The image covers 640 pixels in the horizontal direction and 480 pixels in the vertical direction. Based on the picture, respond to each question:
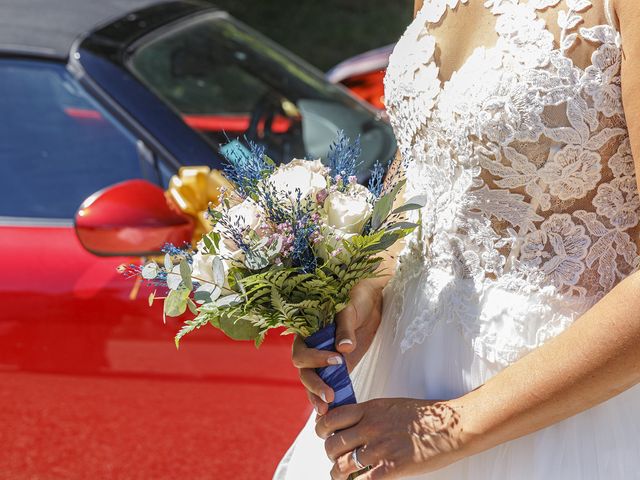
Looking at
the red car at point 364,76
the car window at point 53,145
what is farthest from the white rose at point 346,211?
the red car at point 364,76

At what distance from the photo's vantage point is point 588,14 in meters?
1.29

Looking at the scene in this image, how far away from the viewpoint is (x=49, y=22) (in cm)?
295

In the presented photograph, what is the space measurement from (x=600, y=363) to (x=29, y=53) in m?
2.15

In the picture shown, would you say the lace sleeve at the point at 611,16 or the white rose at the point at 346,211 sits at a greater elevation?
the lace sleeve at the point at 611,16

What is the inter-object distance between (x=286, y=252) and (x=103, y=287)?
123 centimetres

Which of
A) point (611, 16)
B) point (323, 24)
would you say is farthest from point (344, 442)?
point (323, 24)

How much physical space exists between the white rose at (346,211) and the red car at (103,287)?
39.8 inches

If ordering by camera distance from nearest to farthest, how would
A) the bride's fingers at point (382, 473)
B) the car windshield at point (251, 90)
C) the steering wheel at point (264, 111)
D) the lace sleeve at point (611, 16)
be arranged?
the lace sleeve at point (611, 16) < the bride's fingers at point (382, 473) < the car windshield at point (251, 90) < the steering wheel at point (264, 111)

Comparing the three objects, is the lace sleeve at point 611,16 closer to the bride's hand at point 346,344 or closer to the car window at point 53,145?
the bride's hand at point 346,344

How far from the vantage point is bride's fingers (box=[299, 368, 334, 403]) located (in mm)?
1463

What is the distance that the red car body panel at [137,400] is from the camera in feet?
7.75

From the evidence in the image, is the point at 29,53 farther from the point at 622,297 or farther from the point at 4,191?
the point at 622,297

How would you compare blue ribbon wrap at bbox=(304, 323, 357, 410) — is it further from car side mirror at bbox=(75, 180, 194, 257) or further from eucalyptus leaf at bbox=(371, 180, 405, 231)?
car side mirror at bbox=(75, 180, 194, 257)

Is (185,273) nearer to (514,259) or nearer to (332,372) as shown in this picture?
(332,372)
